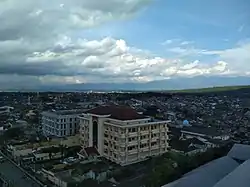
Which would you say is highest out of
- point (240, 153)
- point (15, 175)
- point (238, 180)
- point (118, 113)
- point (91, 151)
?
point (118, 113)

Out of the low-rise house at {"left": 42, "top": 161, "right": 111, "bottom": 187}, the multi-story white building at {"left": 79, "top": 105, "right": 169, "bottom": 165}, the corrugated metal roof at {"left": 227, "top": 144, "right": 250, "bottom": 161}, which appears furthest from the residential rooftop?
the corrugated metal roof at {"left": 227, "top": 144, "right": 250, "bottom": 161}

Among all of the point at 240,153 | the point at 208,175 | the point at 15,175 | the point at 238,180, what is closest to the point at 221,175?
the point at 208,175

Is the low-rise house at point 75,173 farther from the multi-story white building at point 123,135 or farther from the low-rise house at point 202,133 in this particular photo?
the low-rise house at point 202,133

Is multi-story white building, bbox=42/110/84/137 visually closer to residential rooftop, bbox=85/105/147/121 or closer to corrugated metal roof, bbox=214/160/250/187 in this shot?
residential rooftop, bbox=85/105/147/121

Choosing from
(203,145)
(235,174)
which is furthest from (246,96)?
(235,174)

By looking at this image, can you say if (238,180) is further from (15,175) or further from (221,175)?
(15,175)

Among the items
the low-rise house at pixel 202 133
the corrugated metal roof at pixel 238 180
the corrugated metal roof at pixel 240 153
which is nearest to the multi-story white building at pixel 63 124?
the low-rise house at pixel 202 133
